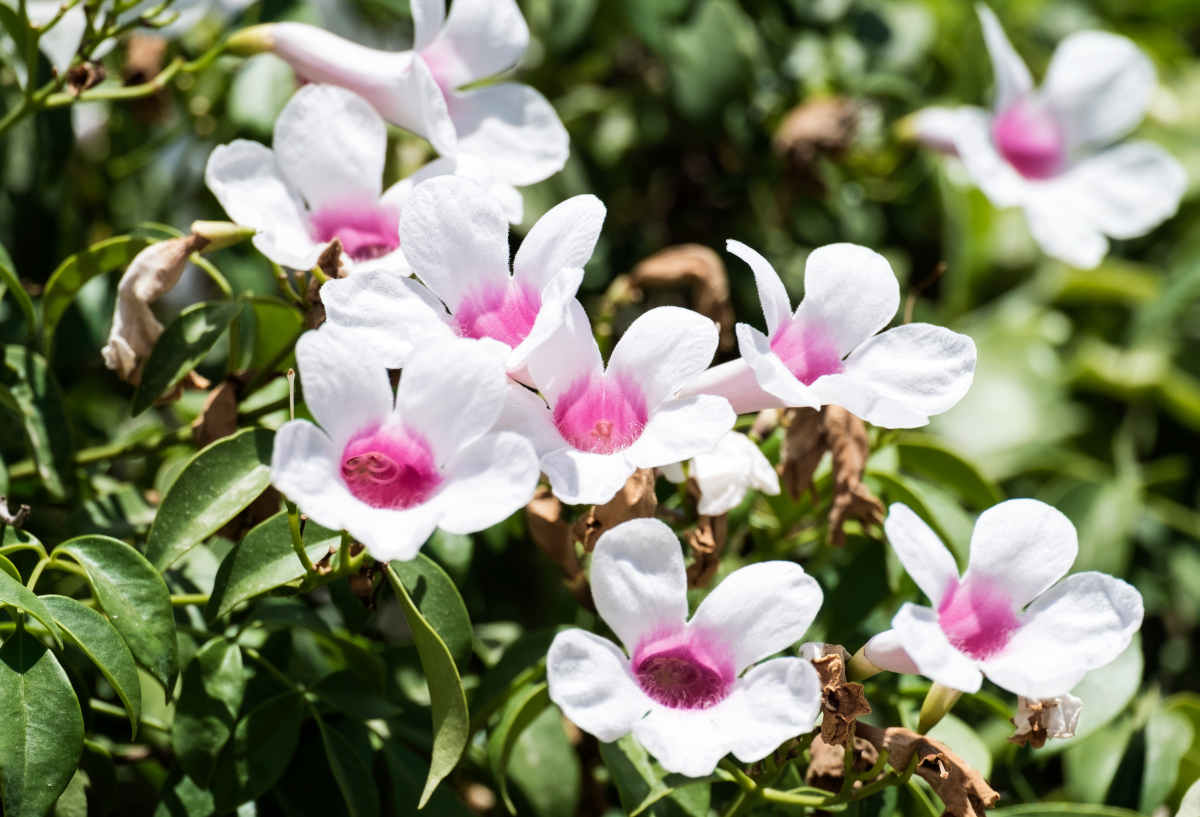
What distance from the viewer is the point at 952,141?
63.8 inches

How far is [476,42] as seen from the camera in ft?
3.61

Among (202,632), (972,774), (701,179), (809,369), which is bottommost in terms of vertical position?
(701,179)

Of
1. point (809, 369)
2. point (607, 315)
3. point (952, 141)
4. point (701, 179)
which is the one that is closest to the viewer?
point (809, 369)

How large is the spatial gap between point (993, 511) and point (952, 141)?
0.91 m

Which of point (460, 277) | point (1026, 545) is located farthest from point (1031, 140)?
point (460, 277)

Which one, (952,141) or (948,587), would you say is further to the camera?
(952,141)

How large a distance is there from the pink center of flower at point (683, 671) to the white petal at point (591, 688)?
0.04 metres

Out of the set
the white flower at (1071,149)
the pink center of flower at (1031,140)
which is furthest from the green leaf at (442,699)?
the pink center of flower at (1031,140)

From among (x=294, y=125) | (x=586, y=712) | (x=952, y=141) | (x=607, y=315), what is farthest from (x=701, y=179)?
(x=586, y=712)

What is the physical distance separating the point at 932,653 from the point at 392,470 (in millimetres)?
371

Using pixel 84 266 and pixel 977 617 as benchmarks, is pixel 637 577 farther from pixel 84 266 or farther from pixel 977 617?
pixel 84 266

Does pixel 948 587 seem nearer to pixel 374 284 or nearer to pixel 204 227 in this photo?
pixel 374 284

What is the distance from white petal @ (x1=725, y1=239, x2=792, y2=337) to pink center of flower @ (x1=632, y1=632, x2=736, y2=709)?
0.23m

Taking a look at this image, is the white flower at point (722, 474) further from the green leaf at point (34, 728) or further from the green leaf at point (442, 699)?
the green leaf at point (34, 728)
